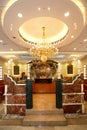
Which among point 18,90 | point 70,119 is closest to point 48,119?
point 70,119

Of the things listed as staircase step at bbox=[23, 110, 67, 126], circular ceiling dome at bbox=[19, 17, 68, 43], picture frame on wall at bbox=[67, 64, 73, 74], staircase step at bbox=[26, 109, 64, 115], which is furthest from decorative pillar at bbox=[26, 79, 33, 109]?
picture frame on wall at bbox=[67, 64, 73, 74]

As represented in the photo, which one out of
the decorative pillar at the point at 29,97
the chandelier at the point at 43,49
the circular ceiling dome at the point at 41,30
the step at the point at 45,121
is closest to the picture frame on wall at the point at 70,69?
the circular ceiling dome at the point at 41,30

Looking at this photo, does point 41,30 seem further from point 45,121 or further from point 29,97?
point 45,121

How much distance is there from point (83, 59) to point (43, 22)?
9615 millimetres

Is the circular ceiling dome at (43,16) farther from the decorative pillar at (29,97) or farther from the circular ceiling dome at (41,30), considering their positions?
the decorative pillar at (29,97)

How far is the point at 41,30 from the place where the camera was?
29.9ft

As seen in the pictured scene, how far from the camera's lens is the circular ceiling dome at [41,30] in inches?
317

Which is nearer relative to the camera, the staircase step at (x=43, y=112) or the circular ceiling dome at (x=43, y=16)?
the circular ceiling dome at (x=43, y=16)

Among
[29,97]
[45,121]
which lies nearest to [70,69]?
[29,97]

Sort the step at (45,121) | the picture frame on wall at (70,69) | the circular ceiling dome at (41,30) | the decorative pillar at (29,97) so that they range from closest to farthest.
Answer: the step at (45,121) < the decorative pillar at (29,97) < the circular ceiling dome at (41,30) < the picture frame on wall at (70,69)

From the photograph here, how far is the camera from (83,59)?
16734 millimetres

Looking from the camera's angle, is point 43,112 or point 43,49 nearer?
point 43,112

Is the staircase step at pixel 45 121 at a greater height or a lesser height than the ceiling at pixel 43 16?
lesser

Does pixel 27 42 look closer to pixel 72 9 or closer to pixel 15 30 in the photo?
pixel 15 30
